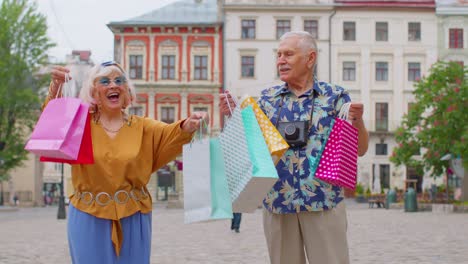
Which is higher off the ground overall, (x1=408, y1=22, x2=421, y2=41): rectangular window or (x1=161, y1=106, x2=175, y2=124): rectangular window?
(x1=408, y1=22, x2=421, y2=41): rectangular window

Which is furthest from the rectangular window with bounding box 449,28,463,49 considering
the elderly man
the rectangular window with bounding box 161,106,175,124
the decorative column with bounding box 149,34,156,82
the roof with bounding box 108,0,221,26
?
the elderly man

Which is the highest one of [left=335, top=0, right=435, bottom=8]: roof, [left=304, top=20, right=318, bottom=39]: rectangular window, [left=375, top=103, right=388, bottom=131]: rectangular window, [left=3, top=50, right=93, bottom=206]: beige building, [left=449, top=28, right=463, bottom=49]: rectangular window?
[left=335, top=0, right=435, bottom=8]: roof

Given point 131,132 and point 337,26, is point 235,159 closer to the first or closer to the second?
point 131,132

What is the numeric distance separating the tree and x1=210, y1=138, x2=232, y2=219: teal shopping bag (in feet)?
148

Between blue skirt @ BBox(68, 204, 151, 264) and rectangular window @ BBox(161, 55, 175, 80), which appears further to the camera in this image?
rectangular window @ BBox(161, 55, 175, 80)

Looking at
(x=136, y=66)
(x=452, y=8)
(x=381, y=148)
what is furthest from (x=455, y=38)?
(x=136, y=66)

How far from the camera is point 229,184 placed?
178 inches

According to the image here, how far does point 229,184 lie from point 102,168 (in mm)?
770

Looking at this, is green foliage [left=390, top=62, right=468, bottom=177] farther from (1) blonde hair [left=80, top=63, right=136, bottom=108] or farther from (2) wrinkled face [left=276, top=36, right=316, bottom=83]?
(1) blonde hair [left=80, top=63, right=136, bottom=108]

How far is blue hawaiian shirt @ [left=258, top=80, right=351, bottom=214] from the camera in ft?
16.1

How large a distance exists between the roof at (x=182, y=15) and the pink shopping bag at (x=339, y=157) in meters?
56.4

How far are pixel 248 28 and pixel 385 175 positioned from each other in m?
15.0

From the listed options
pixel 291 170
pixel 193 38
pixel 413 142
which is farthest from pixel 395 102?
pixel 291 170

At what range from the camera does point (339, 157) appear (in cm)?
488
